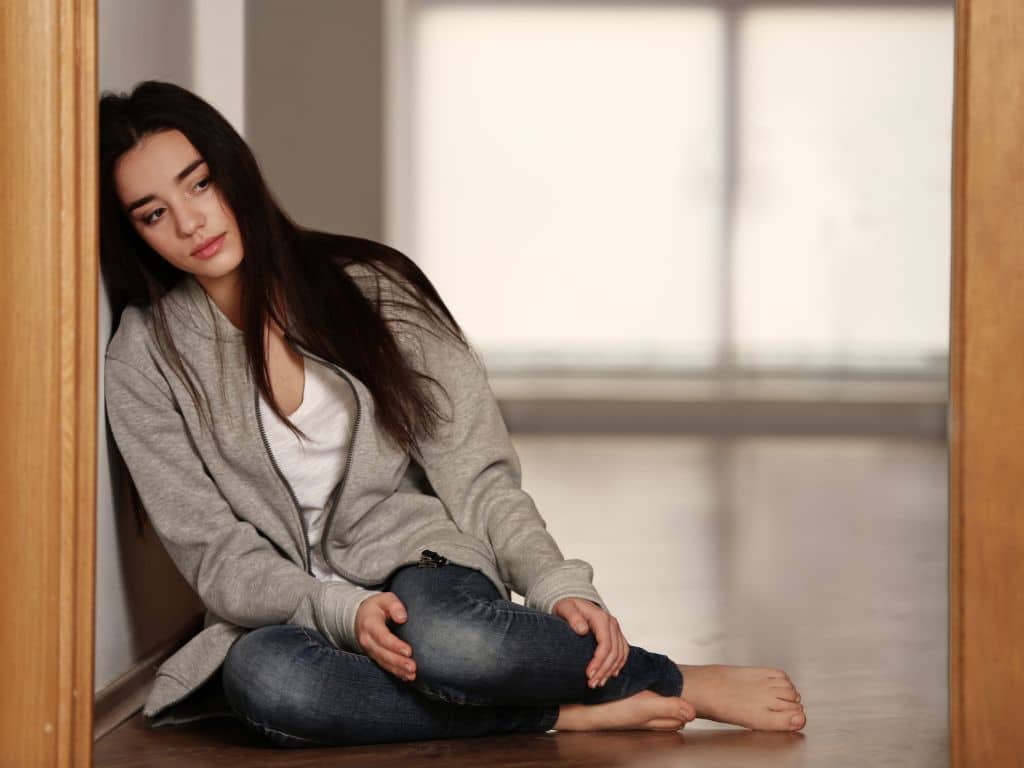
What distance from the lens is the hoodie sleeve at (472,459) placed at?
5.77 ft

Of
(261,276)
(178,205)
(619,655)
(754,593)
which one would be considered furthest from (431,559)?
(754,593)

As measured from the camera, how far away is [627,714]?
66.4 inches

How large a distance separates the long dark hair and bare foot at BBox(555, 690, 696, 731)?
40 cm

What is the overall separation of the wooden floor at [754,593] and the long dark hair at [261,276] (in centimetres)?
44

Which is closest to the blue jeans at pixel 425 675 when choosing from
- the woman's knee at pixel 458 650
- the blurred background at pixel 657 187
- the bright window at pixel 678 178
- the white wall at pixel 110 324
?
the woman's knee at pixel 458 650

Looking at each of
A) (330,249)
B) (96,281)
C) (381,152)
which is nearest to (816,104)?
(381,152)

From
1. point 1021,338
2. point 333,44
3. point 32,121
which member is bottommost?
point 1021,338

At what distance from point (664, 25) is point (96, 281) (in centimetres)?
609

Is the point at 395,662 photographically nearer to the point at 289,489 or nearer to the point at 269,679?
the point at 269,679

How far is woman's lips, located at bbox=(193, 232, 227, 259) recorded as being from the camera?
5.54ft

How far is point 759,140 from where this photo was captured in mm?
7121

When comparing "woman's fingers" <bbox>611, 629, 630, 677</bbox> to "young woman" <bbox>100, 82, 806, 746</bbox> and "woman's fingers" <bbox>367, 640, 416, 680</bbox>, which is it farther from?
"woman's fingers" <bbox>367, 640, 416, 680</bbox>

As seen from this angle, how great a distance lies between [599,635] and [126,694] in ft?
2.19

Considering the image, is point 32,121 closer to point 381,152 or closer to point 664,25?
point 381,152
